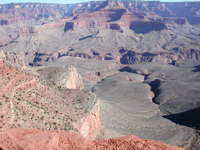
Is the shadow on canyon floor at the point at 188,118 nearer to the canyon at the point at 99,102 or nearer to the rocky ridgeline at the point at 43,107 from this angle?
the canyon at the point at 99,102

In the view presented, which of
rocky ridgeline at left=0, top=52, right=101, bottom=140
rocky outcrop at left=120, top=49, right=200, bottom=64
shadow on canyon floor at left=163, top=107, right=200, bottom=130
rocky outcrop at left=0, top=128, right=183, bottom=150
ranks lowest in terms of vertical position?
rocky outcrop at left=120, top=49, right=200, bottom=64

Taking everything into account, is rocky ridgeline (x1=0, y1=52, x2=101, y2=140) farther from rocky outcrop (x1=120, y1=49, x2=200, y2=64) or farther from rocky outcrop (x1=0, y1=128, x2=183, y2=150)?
rocky outcrop (x1=120, y1=49, x2=200, y2=64)

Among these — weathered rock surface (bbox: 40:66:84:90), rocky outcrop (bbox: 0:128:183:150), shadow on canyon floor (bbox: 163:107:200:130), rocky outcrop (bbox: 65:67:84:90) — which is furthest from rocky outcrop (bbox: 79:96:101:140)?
shadow on canyon floor (bbox: 163:107:200:130)

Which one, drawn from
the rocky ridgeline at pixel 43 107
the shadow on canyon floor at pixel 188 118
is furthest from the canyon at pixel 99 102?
the shadow on canyon floor at pixel 188 118

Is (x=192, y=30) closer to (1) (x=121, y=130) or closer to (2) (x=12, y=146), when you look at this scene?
(1) (x=121, y=130)

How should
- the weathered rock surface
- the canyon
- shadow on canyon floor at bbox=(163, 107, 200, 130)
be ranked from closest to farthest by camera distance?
the canyon, the weathered rock surface, shadow on canyon floor at bbox=(163, 107, 200, 130)

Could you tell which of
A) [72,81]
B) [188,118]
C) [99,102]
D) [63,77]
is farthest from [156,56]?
[99,102]

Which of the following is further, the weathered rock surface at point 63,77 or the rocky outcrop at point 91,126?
the weathered rock surface at point 63,77
